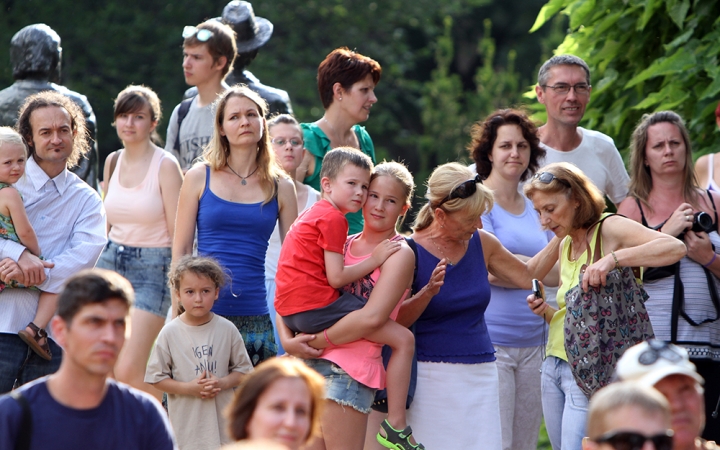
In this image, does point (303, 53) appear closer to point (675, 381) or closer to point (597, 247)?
point (597, 247)

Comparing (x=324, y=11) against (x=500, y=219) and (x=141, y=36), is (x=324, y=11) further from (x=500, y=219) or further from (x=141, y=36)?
(x=500, y=219)

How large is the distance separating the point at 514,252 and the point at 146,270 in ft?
7.02

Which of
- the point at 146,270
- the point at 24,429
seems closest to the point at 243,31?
the point at 146,270

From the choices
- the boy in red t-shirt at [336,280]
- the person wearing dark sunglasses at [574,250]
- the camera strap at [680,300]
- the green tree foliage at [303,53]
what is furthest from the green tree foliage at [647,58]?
the green tree foliage at [303,53]

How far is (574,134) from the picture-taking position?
5.96m

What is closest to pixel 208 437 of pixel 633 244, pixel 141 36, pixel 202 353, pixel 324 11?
pixel 202 353

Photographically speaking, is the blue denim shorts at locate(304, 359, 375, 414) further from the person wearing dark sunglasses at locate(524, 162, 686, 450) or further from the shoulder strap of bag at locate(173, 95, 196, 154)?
the shoulder strap of bag at locate(173, 95, 196, 154)

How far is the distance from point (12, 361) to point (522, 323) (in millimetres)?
2502

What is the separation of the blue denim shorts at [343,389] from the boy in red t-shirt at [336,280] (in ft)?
0.36

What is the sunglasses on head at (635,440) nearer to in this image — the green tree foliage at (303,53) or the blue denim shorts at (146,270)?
the blue denim shorts at (146,270)

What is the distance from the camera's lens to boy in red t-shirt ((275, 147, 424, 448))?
4508 millimetres

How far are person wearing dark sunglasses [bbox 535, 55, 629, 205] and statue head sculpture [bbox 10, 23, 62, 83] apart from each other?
10.5 feet

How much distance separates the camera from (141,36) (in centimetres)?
2078

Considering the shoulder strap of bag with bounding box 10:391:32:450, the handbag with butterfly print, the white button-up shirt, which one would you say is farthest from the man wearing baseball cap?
the white button-up shirt
